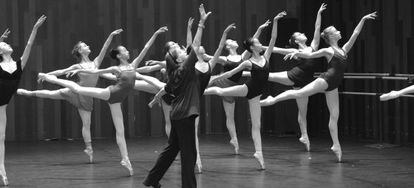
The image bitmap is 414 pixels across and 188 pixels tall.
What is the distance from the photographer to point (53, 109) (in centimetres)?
1289

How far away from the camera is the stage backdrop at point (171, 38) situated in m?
12.0

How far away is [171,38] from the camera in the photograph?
13211mm

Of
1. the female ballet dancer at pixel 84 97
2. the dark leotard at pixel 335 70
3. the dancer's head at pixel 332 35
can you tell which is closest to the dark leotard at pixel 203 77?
the dark leotard at pixel 335 70

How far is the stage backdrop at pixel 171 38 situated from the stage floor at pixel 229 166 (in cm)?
85

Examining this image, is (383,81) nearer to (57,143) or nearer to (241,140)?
(241,140)

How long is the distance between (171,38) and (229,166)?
449 cm

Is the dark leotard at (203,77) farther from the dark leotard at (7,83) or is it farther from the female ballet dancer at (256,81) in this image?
the dark leotard at (7,83)

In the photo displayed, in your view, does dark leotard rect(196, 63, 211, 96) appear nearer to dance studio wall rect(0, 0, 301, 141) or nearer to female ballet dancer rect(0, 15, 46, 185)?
female ballet dancer rect(0, 15, 46, 185)

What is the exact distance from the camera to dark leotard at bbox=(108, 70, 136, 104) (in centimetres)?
831

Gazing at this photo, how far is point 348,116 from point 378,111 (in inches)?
34.2

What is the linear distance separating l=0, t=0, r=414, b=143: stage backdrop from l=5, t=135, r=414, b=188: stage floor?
2.78ft

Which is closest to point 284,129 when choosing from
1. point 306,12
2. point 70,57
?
point 306,12

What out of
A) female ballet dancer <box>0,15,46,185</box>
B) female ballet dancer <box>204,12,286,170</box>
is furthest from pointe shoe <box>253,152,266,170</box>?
female ballet dancer <box>0,15,46,185</box>

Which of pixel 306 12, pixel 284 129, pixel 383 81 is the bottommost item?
pixel 284 129
